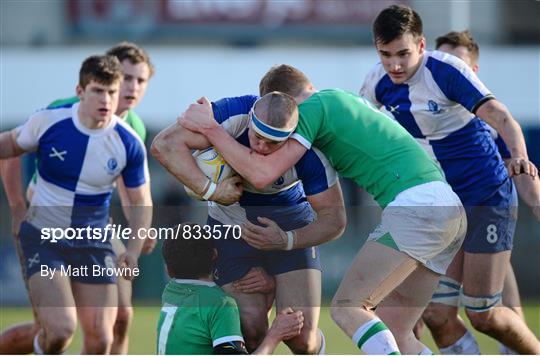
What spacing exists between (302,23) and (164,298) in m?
14.6

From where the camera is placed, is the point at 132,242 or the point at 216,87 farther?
the point at 216,87

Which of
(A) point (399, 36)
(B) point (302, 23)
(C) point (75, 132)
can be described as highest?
(A) point (399, 36)

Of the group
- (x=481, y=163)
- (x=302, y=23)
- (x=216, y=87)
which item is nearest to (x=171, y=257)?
(x=481, y=163)

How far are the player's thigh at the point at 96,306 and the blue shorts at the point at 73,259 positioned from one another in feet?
0.14

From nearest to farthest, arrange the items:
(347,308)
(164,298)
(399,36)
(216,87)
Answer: (347,308) < (164,298) < (399,36) < (216,87)

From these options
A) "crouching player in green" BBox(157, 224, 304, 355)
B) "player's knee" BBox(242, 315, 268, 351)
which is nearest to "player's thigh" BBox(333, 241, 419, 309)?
"crouching player in green" BBox(157, 224, 304, 355)

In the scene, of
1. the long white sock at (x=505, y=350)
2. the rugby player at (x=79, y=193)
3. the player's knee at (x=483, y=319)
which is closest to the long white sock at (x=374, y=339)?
the player's knee at (x=483, y=319)

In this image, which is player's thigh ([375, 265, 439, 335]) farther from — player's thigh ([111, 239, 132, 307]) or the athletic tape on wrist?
player's thigh ([111, 239, 132, 307])

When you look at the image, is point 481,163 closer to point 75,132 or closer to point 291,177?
point 291,177

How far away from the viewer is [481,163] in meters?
6.73

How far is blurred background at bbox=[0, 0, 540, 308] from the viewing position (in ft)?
52.2

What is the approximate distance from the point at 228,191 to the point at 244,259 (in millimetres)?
539

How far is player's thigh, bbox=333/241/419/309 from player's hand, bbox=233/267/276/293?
658 mm

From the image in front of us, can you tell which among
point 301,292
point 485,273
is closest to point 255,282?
point 301,292
